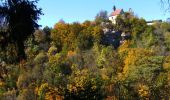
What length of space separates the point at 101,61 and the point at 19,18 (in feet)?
278

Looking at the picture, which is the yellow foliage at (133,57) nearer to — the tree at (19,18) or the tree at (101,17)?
the tree at (101,17)

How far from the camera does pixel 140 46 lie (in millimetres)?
98312

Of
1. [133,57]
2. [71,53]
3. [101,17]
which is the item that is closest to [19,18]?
[133,57]

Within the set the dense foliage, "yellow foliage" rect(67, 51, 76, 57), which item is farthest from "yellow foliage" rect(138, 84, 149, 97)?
"yellow foliage" rect(67, 51, 76, 57)

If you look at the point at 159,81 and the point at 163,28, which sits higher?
the point at 163,28

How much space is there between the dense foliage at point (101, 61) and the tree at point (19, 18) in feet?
123

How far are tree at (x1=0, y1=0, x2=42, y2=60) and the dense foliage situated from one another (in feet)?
123

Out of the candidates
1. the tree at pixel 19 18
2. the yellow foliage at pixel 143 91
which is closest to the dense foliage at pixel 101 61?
the yellow foliage at pixel 143 91

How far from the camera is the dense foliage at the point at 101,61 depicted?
200ft

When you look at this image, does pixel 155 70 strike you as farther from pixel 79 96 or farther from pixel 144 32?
pixel 79 96

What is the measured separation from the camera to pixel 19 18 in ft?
23.5

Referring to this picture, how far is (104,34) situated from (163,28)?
476 inches

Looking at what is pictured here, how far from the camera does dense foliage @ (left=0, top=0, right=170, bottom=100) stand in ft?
200

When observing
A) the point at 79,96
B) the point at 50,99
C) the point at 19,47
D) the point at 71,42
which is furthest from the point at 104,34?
the point at 19,47
